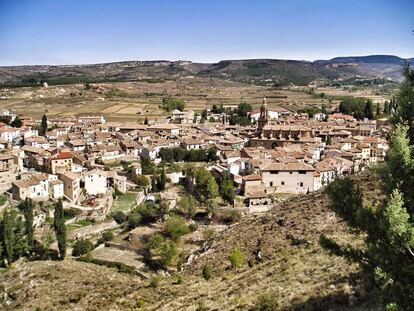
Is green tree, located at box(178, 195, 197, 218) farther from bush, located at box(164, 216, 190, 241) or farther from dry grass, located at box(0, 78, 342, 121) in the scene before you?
dry grass, located at box(0, 78, 342, 121)

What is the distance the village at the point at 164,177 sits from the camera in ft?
85.9

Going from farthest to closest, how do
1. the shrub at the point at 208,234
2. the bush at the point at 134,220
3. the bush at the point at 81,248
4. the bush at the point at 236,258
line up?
the bush at the point at 134,220, the bush at the point at 81,248, the shrub at the point at 208,234, the bush at the point at 236,258

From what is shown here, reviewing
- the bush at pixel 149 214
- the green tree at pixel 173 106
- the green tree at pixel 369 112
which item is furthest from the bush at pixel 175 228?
the green tree at pixel 173 106

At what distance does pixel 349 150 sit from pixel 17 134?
36.6 meters

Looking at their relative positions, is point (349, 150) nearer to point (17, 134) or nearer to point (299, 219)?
point (299, 219)

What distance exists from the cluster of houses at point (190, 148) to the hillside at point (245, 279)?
854 cm

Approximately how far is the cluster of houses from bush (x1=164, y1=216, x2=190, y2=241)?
19.3ft

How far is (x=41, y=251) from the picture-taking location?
2530cm

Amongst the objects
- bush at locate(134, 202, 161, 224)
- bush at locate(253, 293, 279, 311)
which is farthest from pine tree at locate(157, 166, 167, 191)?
bush at locate(253, 293, 279, 311)

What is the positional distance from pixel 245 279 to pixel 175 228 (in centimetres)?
1192

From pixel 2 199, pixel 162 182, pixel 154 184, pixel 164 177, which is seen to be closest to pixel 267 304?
pixel 162 182

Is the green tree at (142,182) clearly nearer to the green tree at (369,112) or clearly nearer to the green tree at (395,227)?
A: the green tree at (395,227)

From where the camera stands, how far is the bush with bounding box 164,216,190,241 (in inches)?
989

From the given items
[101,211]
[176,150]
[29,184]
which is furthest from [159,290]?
[176,150]
